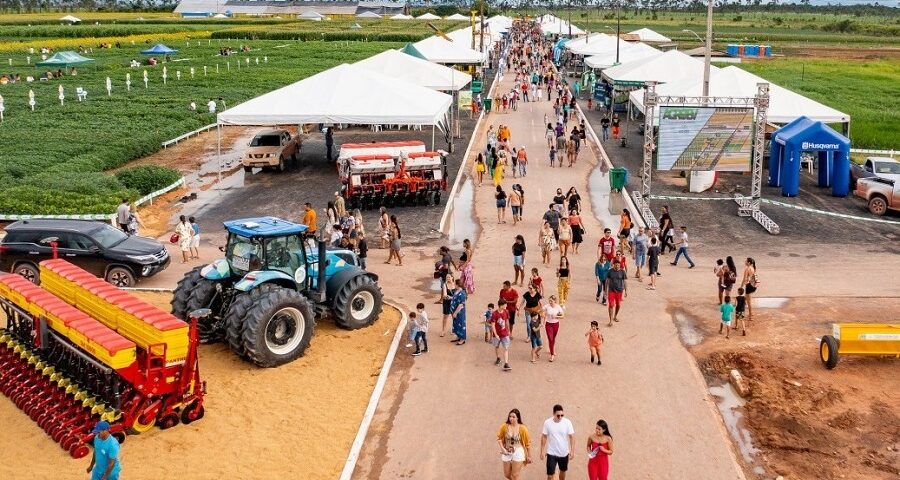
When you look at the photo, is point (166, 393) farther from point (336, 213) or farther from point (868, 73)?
point (868, 73)

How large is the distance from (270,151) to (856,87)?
169ft

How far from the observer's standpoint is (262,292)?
1476cm

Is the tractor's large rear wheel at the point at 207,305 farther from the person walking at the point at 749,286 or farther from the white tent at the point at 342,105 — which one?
the white tent at the point at 342,105

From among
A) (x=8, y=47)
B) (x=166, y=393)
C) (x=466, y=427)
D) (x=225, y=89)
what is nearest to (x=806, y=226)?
(x=466, y=427)

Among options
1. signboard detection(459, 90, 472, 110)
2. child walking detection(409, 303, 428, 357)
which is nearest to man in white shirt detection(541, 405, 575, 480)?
child walking detection(409, 303, 428, 357)

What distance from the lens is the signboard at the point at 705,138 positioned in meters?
27.9

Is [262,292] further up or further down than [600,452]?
further up

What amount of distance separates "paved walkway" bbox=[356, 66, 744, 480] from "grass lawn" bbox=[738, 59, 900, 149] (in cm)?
2860

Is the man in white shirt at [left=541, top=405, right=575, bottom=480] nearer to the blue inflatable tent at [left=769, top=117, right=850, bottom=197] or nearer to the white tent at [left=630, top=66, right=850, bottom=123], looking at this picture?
the blue inflatable tent at [left=769, top=117, right=850, bottom=197]

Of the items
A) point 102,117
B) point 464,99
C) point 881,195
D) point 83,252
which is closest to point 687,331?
point 83,252

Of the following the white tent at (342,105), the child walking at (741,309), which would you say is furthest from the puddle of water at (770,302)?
the white tent at (342,105)

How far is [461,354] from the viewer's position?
16359 mm

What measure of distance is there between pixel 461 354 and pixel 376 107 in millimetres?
17758

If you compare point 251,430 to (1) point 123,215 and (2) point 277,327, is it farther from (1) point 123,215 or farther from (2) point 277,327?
(1) point 123,215
